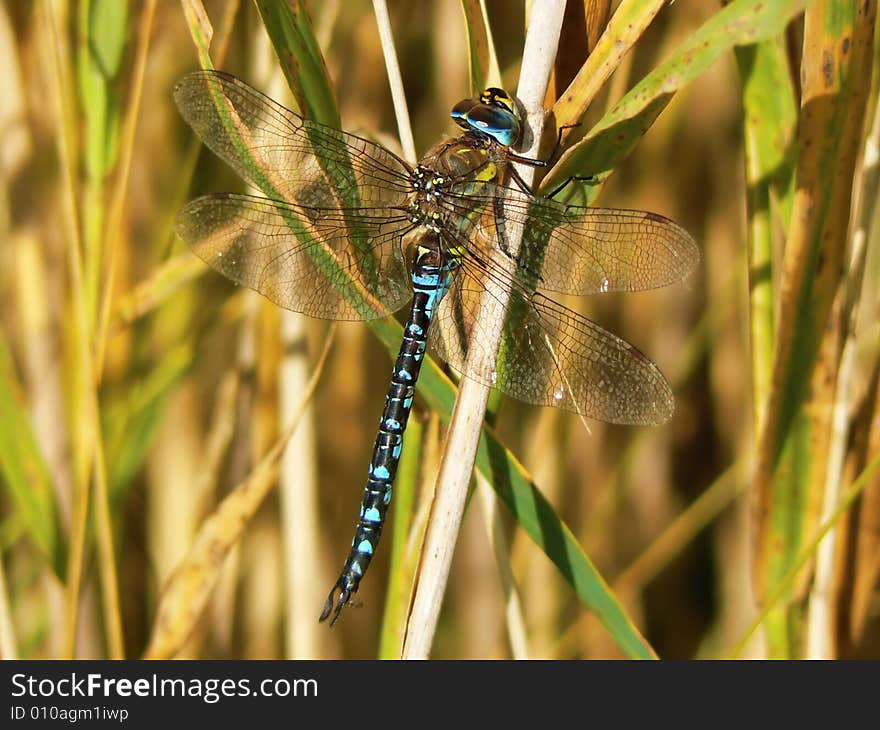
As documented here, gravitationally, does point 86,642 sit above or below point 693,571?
above

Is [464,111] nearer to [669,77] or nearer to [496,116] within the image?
[496,116]

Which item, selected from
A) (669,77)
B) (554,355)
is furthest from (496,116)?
(554,355)

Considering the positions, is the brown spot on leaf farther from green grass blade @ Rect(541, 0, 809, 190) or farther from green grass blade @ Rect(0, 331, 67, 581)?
green grass blade @ Rect(0, 331, 67, 581)

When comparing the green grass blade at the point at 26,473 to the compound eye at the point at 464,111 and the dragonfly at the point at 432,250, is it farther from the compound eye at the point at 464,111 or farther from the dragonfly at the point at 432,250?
the compound eye at the point at 464,111

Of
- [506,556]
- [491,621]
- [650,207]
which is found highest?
[650,207]
